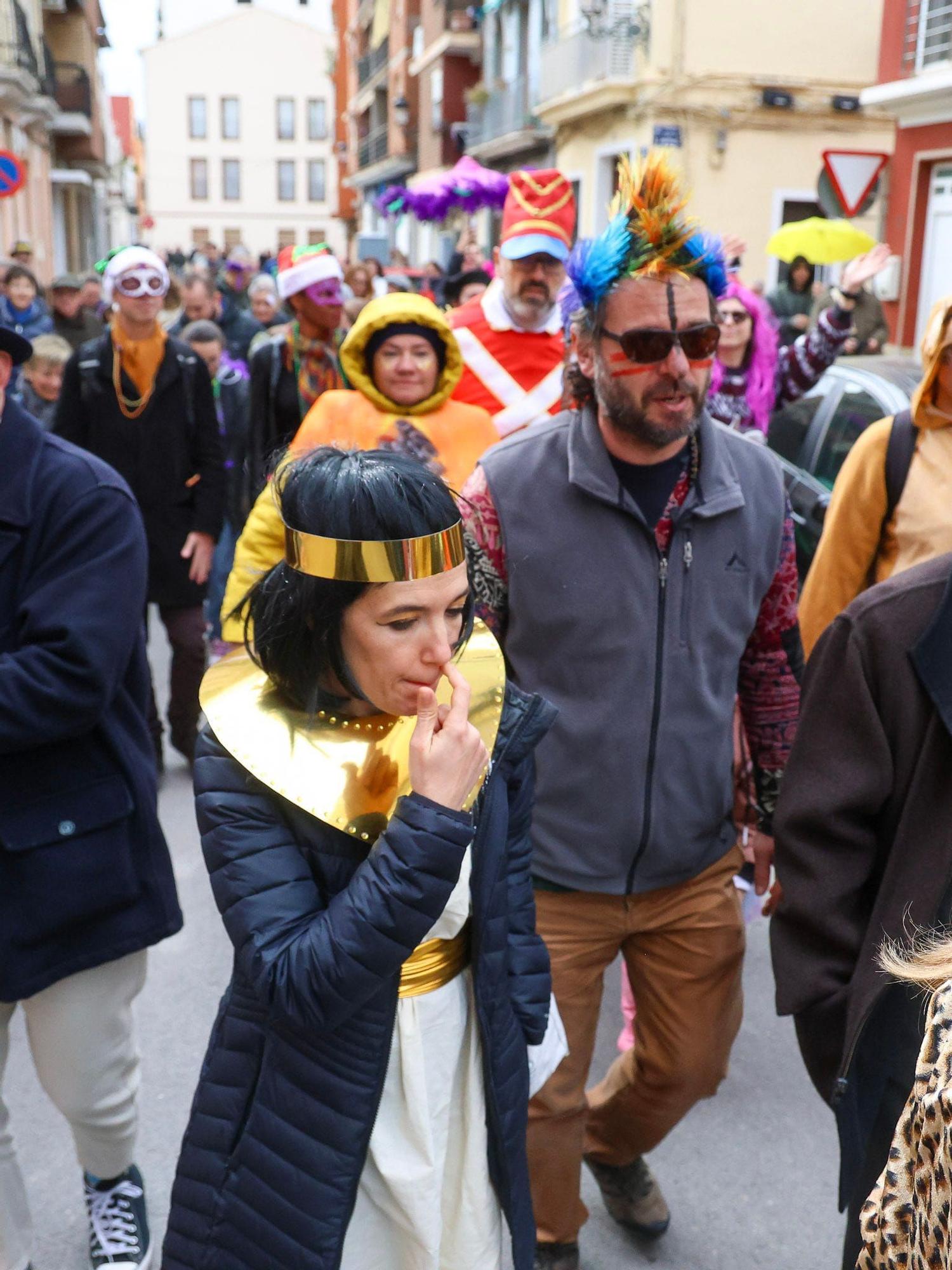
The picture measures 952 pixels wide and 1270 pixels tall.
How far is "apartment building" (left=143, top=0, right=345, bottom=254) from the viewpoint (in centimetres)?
7594

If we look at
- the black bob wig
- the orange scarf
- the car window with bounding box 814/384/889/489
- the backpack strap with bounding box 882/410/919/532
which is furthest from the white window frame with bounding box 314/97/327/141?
the black bob wig

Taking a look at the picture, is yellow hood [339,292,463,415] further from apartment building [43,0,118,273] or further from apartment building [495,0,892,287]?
apartment building [43,0,118,273]

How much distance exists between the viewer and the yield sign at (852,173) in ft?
31.1

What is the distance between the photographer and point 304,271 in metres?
6.14

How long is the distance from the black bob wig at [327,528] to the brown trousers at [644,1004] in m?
0.96

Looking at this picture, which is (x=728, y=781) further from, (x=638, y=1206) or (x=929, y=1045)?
(x=929, y=1045)

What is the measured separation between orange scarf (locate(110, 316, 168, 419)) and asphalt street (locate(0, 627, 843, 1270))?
7.38 ft

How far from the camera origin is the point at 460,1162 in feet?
6.97

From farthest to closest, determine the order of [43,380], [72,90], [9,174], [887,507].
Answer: [72,90] → [9,174] → [43,380] → [887,507]

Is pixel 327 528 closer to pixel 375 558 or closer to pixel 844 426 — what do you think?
pixel 375 558

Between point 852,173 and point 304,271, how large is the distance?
16.4ft

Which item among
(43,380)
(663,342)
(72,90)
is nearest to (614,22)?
(43,380)

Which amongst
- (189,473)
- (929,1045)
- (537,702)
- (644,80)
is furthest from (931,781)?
(644,80)

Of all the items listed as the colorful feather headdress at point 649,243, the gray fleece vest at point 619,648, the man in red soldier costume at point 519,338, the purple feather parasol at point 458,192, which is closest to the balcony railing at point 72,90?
the purple feather parasol at point 458,192
